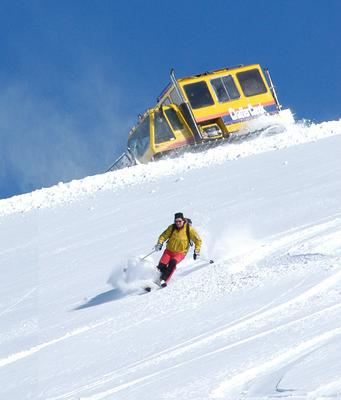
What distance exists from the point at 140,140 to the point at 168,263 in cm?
1626

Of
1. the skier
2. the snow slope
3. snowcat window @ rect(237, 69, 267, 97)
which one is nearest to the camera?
the snow slope

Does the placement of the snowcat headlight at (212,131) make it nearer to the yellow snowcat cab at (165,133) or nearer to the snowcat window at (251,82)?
the yellow snowcat cab at (165,133)

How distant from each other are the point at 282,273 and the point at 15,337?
10.5 feet

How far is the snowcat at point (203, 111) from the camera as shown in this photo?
26.0m

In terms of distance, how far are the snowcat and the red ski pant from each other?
14147 millimetres

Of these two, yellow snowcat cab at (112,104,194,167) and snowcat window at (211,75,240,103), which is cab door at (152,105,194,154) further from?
snowcat window at (211,75,240,103)

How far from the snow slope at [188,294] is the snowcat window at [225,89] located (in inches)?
216

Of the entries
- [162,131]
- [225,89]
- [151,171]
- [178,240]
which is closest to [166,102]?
[162,131]

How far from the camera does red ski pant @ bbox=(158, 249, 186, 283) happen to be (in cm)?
1116

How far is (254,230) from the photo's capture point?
13.2m

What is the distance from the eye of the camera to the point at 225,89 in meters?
26.9

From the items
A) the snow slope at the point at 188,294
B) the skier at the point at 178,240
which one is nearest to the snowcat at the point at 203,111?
the snow slope at the point at 188,294

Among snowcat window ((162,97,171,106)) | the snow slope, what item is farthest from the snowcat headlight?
the snow slope

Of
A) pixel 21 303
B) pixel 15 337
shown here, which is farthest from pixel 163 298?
pixel 21 303
